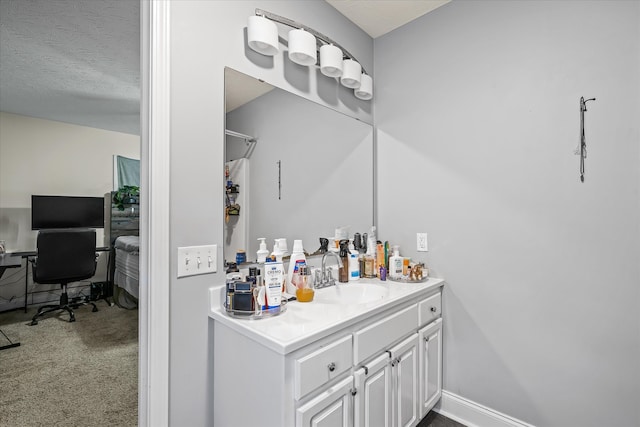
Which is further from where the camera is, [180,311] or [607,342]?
[607,342]

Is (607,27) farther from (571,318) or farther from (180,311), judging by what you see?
(180,311)

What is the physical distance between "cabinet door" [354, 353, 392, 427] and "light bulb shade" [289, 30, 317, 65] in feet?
4.81

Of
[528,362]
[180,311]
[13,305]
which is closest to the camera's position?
[180,311]

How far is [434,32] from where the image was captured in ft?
6.43

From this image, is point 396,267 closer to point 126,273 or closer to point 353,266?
point 353,266

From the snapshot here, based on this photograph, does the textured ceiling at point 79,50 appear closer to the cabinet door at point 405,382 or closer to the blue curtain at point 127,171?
the blue curtain at point 127,171

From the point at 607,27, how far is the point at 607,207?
803 mm

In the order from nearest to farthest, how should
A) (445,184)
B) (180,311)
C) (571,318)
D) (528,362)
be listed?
1. (180,311)
2. (571,318)
3. (528,362)
4. (445,184)

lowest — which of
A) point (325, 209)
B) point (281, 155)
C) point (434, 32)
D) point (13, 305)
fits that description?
point (13, 305)

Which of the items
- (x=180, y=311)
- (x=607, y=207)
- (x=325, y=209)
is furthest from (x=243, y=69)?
(x=607, y=207)

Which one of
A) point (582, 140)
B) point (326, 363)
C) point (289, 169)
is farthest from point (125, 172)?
point (582, 140)

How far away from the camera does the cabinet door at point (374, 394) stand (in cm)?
125

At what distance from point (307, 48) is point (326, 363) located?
4.65 feet

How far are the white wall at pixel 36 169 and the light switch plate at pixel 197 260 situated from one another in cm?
445
